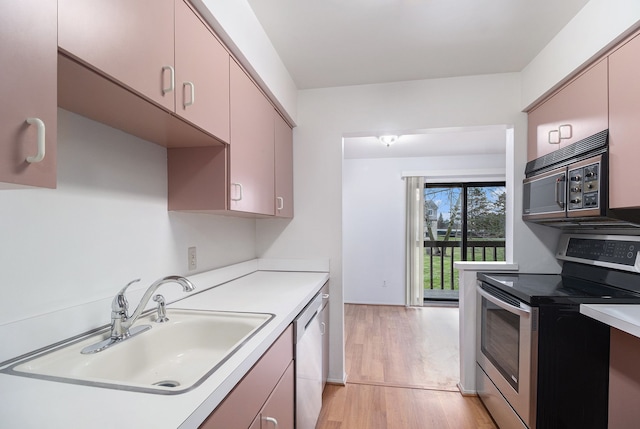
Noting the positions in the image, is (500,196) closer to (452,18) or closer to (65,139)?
(452,18)

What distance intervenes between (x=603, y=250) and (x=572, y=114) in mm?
817

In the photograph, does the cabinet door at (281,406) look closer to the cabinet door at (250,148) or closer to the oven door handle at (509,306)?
the cabinet door at (250,148)

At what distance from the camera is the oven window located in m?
1.65

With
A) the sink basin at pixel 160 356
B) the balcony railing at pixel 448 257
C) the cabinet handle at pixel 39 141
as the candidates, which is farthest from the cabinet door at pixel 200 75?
the balcony railing at pixel 448 257

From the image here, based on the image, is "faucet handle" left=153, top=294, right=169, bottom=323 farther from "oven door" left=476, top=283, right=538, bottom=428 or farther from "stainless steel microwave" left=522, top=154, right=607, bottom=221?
"stainless steel microwave" left=522, top=154, right=607, bottom=221

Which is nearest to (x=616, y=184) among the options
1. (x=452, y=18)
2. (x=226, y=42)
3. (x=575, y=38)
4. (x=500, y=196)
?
(x=575, y=38)

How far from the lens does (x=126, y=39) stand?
32.2 inches

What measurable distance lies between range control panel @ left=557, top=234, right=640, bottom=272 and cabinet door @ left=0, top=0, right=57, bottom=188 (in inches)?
94.7

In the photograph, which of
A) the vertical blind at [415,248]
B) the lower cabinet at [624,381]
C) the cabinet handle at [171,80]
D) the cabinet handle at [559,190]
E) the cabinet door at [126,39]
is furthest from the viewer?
the vertical blind at [415,248]

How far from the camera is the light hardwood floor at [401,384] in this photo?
6.48 ft

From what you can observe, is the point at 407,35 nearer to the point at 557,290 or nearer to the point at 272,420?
the point at 557,290

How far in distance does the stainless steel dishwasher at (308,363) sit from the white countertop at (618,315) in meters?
1.27

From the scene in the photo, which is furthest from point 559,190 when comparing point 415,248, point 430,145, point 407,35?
point 415,248

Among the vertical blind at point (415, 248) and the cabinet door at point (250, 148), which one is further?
the vertical blind at point (415, 248)
